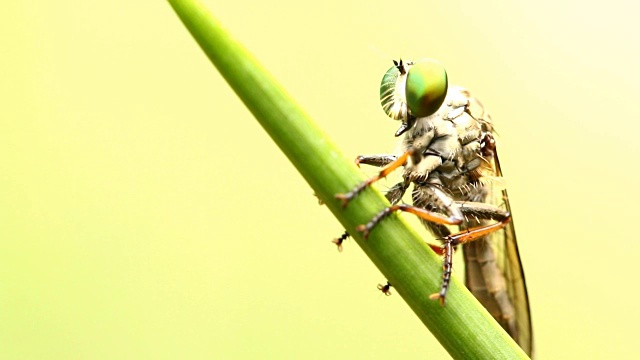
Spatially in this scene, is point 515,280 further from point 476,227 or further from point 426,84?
point 426,84

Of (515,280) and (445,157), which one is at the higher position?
(445,157)

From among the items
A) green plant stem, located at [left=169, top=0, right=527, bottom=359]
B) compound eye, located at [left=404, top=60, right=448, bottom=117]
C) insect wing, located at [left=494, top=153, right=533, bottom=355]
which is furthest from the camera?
insect wing, located at [left=494, top=153, right=533, bottom=355]

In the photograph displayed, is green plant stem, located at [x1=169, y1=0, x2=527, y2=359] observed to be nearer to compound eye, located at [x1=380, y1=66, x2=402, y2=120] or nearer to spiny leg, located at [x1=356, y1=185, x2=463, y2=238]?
spiny leg, located at [x1=356, y1=185, x2=463, y2=238]

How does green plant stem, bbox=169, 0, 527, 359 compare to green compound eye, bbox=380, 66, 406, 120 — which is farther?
green compound eye, bbox=380, 66, 406, 120

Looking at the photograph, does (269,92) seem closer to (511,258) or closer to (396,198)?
(396,198)

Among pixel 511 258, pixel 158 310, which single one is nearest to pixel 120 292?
pixel 158 310

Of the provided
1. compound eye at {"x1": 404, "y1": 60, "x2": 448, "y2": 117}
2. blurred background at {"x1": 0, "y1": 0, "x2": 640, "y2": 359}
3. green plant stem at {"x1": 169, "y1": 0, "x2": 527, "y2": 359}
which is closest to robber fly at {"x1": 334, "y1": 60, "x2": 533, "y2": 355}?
compound eye at {"x1": 404, "y1": 60, "x2": 448, "y2": 117}

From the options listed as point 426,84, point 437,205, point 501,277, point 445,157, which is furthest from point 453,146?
point 501,277
